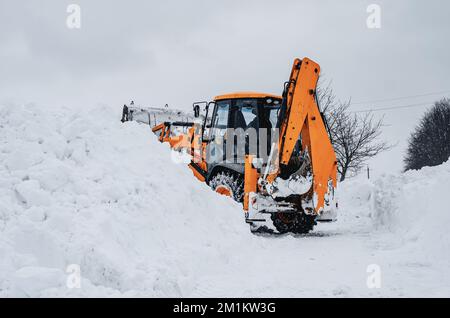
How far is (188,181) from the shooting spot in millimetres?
9016

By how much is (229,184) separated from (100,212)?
547cm

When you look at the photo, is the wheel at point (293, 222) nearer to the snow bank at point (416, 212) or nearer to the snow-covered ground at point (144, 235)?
the snow-covered ground at point (144, 235)

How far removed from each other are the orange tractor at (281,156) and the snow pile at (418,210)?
A: 56.7 inches

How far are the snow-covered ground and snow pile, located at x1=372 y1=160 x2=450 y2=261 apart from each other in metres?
0.04

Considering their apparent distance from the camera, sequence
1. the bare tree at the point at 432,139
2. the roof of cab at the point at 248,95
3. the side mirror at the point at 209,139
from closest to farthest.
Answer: the roof of cab at the point at 248,95
the side mirror at the point at 209,139
the bare tree at the point at 432,139

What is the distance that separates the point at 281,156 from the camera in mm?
11172

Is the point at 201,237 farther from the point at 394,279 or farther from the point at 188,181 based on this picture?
the point at 394,279

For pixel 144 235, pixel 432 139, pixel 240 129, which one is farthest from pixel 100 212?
pixel 432 139

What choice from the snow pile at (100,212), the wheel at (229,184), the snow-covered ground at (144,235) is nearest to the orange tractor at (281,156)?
the wheel at (229,184)

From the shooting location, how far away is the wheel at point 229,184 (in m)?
11.6

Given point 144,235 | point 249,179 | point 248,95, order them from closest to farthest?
point 144,235
point 249,179
point 248,95

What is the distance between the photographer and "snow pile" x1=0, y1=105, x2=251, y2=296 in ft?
17.7

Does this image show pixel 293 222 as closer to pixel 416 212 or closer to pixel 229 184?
pixel 229 184

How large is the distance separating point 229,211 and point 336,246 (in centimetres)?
203
